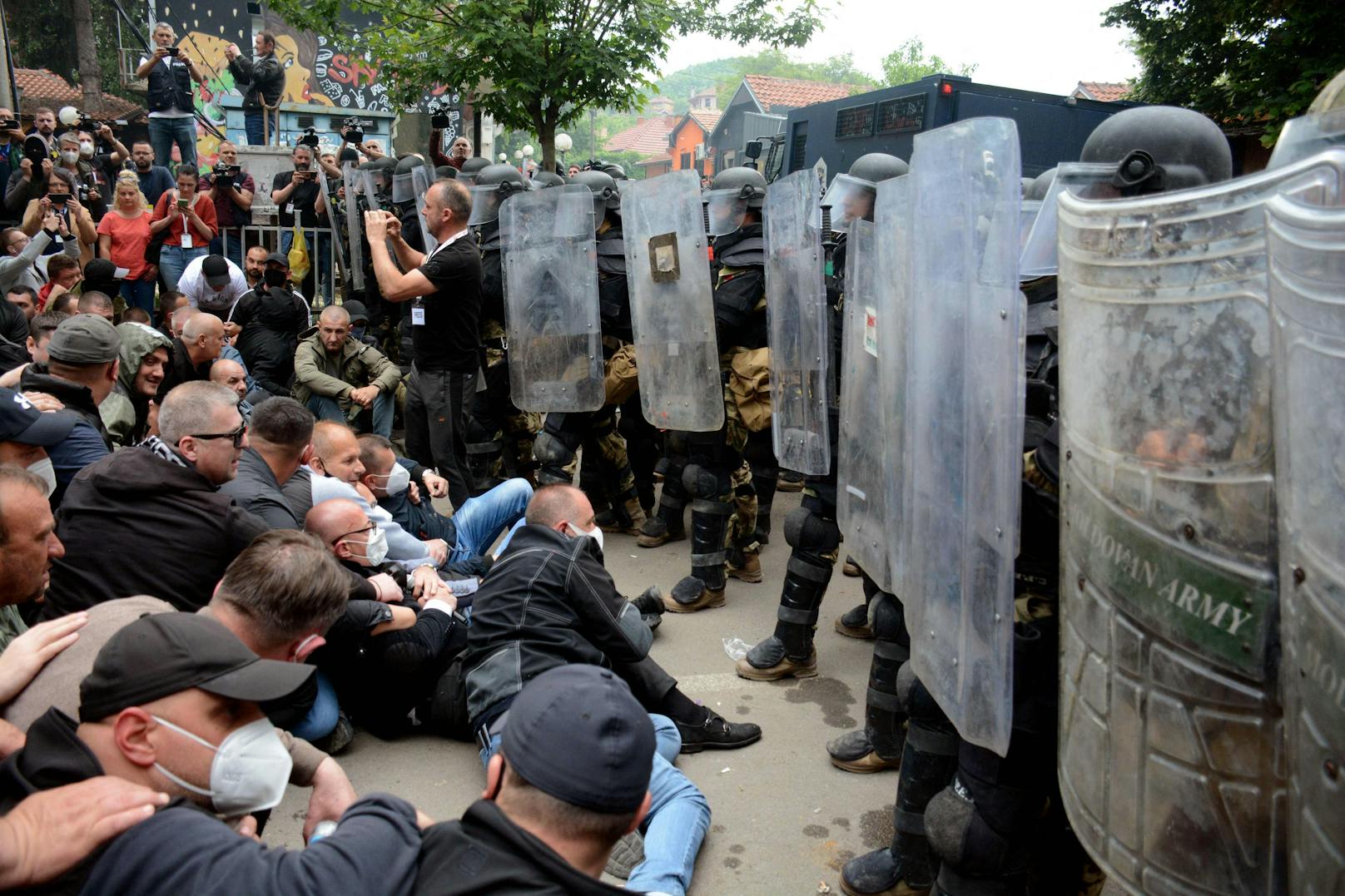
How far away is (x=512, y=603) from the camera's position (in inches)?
124

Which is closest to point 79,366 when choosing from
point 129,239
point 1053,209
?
point 1053,209

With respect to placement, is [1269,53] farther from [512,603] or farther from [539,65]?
[512,603]

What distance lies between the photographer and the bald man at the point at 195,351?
5.02m

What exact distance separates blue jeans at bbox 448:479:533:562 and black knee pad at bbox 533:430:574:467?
2.81 feet

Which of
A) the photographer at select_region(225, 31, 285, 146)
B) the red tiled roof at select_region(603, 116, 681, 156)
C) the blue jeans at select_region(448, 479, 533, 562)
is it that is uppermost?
the red tiled roof at select_region(603, 116, 681, 156)

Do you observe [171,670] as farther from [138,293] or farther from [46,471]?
[138,293]

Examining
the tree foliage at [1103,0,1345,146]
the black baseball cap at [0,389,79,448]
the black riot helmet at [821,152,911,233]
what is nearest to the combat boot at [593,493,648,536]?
the black riot helmet at [821,152,911,233]

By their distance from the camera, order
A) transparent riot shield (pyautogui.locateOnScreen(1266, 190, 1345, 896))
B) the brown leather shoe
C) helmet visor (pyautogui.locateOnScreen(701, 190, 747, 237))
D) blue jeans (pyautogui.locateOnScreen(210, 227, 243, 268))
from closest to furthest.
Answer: transparent riot shield (pyautogui.locateOnScreen(1266, 190, 1345, 896)) → the brown leather shoe → helmet visor (pyautogui.locateOnScreen(701, 190, 747, 237)) → blue jeans (pyautogui.locateOnScreen(210, 227, 243, 268))

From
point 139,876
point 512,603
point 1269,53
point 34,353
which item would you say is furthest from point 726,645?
point 1269,53

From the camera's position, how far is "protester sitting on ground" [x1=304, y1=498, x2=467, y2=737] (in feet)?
11.5

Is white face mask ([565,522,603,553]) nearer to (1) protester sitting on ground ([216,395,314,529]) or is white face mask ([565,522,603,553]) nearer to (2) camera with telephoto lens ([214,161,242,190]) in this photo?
(1) protester sitting on ground ([216,395,314,529])

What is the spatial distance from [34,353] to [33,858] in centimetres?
479

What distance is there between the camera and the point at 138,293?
28.3 ft

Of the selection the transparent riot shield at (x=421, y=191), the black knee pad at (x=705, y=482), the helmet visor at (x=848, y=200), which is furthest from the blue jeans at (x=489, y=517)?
the transparent riot shield at (x=421, y=191)
